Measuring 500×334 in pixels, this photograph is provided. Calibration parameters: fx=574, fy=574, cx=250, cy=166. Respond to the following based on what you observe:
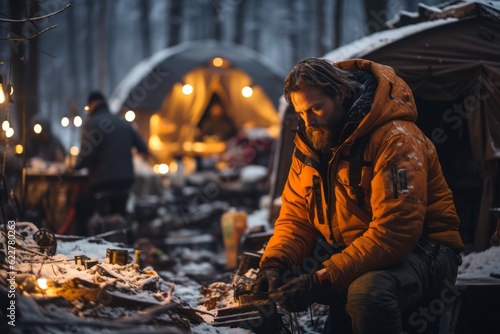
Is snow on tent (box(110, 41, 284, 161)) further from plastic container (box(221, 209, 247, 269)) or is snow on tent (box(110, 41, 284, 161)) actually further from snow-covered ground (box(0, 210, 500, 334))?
snow-covered ground (box(0, 210, 500, 334))

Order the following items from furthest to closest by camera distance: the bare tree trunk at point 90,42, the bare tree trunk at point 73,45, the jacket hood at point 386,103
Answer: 1. the bare tree trunk at point 73,45
2. the bare tree trunk at point 90,42
3. the jacket hood at point 386,103

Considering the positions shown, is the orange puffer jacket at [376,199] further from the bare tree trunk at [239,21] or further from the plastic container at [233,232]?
the bare tree trunk at [239,21]

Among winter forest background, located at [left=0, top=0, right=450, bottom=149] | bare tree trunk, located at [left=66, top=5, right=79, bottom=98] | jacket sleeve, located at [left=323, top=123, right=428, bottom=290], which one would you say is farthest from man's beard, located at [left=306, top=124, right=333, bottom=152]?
bare tree trunk, located at [left=66, top=5, right=79, bottom=98]

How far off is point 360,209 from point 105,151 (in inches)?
222

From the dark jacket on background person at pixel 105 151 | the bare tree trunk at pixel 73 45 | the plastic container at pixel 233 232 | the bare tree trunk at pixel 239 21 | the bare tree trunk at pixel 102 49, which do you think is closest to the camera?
the plastic container at pixel 233 232

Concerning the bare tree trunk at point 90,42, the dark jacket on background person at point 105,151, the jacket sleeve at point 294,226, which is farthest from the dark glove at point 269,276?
the bare tree trunk at point 90,42

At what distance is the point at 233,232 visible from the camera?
7789mm

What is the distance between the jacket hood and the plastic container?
166 inches

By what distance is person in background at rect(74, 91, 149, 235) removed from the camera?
8.39 meters

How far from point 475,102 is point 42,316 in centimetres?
544

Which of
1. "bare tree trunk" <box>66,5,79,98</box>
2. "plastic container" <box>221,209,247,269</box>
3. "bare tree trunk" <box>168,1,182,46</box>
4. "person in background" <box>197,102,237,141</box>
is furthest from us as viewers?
"bare tree trunk" <box>66,5,79,98</box>

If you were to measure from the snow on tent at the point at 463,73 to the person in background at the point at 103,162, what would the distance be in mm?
3538

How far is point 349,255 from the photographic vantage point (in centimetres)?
339

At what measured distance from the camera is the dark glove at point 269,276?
3.67 metres
